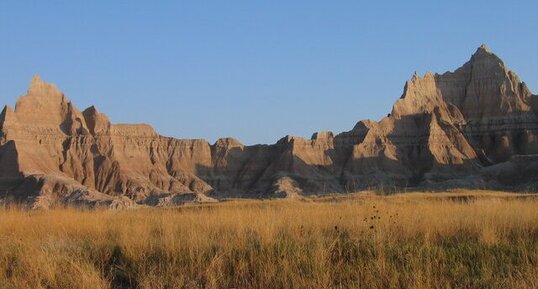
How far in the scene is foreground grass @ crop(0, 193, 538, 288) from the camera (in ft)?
22.0

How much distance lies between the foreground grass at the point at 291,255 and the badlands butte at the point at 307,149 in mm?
77420

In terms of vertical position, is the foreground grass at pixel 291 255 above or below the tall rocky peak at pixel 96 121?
below

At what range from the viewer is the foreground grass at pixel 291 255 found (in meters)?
6.72

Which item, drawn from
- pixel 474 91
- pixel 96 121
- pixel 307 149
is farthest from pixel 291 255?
pixel 474 91

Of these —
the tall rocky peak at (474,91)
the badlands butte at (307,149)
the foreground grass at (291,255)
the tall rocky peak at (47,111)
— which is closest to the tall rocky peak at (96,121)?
the badlands butte at (307,149)

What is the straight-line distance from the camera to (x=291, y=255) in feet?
24.5

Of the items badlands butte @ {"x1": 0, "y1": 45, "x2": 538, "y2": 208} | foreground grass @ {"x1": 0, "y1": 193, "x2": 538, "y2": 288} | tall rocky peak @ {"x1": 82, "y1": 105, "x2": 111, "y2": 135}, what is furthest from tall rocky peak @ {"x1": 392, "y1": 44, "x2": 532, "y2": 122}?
foreground grass @ {"x1": 0, "y1": 193, "x2": 538, "y2": 288}

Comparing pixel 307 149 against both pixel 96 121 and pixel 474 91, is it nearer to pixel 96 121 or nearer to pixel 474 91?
pixel 474 91

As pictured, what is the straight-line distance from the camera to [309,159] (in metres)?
107

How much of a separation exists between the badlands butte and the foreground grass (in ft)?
254

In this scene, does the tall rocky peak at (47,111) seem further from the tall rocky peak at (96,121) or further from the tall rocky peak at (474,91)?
the tall rocky peak at (474,91)

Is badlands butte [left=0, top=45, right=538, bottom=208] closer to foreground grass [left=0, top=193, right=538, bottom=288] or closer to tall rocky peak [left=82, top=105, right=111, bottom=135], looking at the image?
tall rocky peak [left=82, top=105, right=111, bottom=135]

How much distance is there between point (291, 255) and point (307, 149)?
10211 cm

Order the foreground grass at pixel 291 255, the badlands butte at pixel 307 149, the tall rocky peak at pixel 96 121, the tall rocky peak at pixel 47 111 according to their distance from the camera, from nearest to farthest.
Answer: the foreground grass at pixel 291 255 → the badlands butte at pixel 307 149 → the tall rocky peak at pixel 47 111 → the tall rocky peak at pixel 96 121
